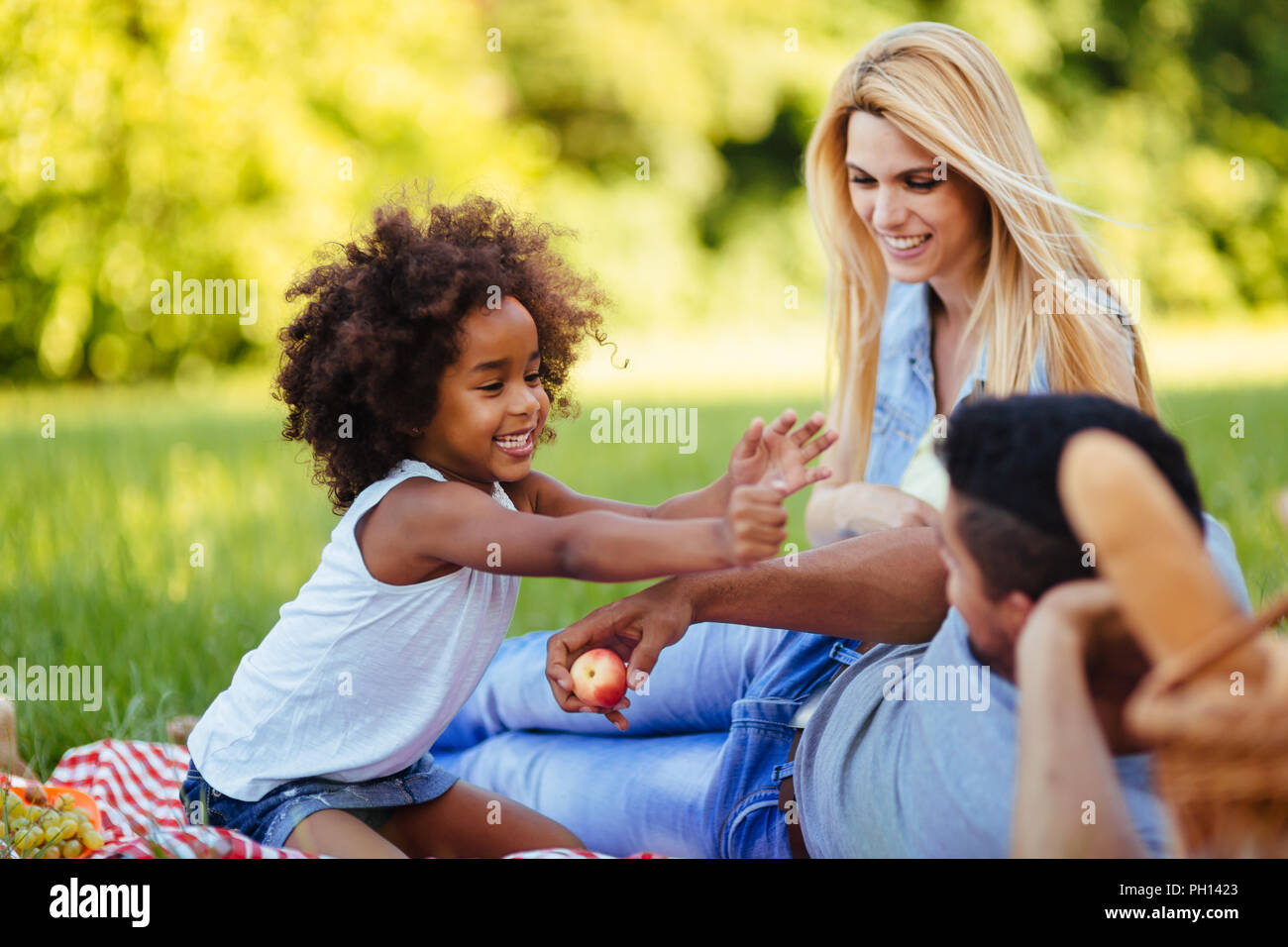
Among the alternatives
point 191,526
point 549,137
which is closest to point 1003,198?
point 191,526

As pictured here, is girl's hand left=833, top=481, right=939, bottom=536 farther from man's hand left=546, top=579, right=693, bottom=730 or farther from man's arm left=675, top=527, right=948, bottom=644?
man's hand left=546, top=579, right=693, bottom=730

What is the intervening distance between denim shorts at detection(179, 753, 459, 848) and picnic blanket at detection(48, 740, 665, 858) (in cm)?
4

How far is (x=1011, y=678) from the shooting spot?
1.59 metres

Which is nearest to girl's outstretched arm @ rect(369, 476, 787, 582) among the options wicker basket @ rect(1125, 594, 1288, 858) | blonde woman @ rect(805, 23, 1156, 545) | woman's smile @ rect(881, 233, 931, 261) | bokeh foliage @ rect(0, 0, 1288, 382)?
wicker basket @ rect(1125, 594, 1288, 858)

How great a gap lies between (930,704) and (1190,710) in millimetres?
479

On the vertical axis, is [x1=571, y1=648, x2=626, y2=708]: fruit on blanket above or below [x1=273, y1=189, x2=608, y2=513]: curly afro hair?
below

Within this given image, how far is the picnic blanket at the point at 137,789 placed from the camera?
1995 mm

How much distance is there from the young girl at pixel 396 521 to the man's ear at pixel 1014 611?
441mm

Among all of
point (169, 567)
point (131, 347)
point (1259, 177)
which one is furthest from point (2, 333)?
point (1259, 177)

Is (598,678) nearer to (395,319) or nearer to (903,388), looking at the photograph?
(395,319)

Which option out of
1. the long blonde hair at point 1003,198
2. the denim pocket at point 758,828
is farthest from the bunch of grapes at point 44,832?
the long blonde hair at point 1003,198

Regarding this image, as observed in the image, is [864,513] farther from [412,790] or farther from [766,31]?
[766,31]

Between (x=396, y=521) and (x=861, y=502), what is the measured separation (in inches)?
38.9

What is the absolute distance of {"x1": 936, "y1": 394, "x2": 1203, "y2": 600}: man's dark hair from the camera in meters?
1.43
